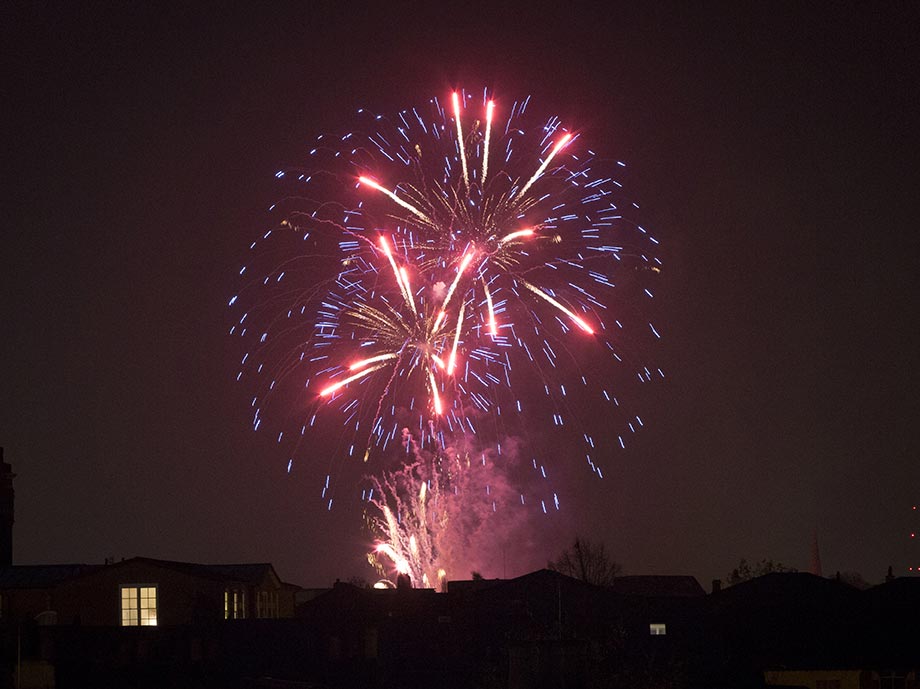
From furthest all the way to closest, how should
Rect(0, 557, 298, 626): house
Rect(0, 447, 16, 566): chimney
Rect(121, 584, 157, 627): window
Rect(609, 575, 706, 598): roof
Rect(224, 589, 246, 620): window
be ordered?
Rect(609, 575, 706, 598): roof, Rect(0, 447, 16, 566): chimney, Rect(224, 589, 246, 620): window, Rect(121, 584, 157, 627): window, Rect(0, 557, 298, 626): house

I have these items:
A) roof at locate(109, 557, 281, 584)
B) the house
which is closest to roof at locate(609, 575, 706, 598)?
roof at locate(109, 557, 281, 584)

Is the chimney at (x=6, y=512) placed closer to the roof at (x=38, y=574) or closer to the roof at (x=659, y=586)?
the roof at (x=38, y=574)

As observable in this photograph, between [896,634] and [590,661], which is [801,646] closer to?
[896,634]

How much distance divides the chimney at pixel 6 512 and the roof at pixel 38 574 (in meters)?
10.3

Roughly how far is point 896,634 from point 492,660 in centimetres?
Answer: 1756

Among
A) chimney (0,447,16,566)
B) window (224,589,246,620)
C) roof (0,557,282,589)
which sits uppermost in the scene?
chimney (0,447,16,566)

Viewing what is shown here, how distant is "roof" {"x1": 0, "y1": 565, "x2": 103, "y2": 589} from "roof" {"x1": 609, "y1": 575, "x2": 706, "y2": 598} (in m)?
34.5

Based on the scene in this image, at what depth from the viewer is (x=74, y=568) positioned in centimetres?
6894

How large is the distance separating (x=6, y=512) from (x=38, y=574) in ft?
48.4

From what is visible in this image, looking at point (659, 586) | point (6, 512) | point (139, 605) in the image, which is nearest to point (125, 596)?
point (139, 605)

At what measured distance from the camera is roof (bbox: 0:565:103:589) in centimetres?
6600

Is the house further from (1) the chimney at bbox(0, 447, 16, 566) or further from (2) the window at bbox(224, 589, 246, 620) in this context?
(1) the chimney at bbox(0, 447, 16, 566)

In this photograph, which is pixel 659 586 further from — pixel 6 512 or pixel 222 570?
pixel 6 512

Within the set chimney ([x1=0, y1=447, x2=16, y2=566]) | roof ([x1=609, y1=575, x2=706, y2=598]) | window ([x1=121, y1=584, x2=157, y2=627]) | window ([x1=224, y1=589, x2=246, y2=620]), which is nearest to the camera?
window ([x1=121, y1=584, x2=157, y2=627])
